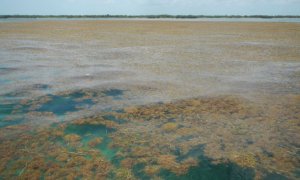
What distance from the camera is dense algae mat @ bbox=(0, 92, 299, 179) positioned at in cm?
322

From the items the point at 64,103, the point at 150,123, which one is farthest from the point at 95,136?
the point at 64,103

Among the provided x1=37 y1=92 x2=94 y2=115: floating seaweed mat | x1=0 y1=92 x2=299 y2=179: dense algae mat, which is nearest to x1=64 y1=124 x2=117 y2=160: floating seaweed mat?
x1=0 y1=92 x2=299 y2=179: dense algae mat

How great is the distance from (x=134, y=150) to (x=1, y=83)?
4.72 metres

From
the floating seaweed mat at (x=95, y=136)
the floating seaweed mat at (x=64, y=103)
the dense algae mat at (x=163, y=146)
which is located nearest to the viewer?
the dense algae mat at (x=163, y=146)

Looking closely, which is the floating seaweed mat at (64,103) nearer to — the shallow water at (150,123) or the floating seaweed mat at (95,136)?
the shallow water at (150,123)

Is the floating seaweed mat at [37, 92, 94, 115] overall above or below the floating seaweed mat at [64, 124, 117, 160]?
below

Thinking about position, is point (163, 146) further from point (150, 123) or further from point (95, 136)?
point (95, 136)

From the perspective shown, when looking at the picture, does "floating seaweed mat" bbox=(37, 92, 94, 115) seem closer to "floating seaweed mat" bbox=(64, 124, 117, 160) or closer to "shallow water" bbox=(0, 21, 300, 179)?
"shallow water" bbox=(0, 21, 300, 179)

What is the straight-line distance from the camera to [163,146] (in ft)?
12.5

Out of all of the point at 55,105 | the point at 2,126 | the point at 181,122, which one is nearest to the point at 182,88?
the point at 181,122

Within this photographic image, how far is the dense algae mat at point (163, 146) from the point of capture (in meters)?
3.22

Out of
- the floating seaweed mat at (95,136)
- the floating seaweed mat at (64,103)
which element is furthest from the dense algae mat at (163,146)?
the floating seaweed mat at (64,103)

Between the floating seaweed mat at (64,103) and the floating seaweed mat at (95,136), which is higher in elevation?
the floating seaweed mat at (95,136)

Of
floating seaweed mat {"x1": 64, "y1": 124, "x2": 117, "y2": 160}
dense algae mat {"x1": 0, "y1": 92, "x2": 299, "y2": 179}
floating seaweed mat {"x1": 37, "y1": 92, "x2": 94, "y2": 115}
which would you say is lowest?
floating seaweed mat {"x1": 37, "y1": 92, "x2": 94, "y2": 115}
